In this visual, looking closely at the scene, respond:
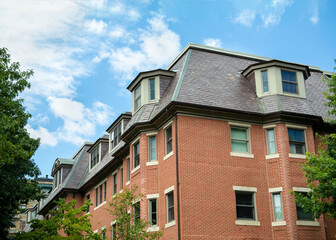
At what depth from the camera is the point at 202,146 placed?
24.5 metres

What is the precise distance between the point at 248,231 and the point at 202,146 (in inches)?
196

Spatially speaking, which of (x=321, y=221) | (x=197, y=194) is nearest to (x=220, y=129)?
(x=197, y=194)

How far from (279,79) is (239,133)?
4.34m

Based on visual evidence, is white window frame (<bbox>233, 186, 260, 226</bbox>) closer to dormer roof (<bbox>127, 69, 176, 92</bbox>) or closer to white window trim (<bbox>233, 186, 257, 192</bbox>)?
white window trim (<bbox>233, 186, 257, 192</bbox>)

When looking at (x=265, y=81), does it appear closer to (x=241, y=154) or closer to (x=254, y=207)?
(x=241, y=154)

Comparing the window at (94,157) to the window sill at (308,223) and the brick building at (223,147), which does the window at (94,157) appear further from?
the window sill at (308,223)

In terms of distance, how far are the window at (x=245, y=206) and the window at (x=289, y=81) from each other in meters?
7.09

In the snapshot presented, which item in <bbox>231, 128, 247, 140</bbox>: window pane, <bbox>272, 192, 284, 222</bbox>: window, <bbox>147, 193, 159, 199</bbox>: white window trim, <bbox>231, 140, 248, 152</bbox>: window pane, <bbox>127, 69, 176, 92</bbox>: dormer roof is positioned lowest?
<bbox>272, 192, 284, 222</bbox>: window

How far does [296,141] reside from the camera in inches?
1014

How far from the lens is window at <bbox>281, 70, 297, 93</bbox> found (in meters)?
27.7

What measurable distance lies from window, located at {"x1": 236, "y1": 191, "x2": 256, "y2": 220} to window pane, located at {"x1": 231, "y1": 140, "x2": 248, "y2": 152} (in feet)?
8.00

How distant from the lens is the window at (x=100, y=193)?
36188 mm

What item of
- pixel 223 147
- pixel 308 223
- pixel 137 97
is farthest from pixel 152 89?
pixel 308 223

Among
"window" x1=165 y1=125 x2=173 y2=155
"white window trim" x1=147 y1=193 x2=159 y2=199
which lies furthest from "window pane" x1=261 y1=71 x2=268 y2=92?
"white window trim" x1=147 y1=193 x2=159 y2=199
